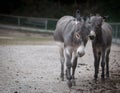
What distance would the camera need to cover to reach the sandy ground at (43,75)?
26.2 ft

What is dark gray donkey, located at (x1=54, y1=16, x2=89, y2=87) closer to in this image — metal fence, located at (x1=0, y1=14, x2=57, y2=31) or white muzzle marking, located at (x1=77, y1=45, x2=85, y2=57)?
white muzzle marking, located at (x1=77, y1=45, x2=85, y2=57)

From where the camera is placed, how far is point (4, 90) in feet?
25.2

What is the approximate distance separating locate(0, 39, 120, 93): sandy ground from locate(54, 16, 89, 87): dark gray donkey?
1.42 ft

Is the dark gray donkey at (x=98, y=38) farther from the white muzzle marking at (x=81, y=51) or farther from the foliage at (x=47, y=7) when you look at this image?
the foliage at (x=47, y=7)

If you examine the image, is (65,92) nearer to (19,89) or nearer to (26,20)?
(19,89)

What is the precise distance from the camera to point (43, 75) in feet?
32.1

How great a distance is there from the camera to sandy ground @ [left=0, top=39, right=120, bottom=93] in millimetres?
7973


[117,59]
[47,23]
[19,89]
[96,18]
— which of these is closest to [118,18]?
[47,23]

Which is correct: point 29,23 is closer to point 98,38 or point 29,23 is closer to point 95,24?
point 98,38

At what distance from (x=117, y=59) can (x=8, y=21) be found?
16.3 meters

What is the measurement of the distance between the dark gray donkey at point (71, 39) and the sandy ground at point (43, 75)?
17.0 inches

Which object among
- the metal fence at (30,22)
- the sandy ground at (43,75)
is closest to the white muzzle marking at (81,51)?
the sandy ground at (43,75)

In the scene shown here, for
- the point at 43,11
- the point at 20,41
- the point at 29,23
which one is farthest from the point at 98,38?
the point at 43,11

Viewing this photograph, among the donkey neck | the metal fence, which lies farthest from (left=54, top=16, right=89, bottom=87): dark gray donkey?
the metal fence
